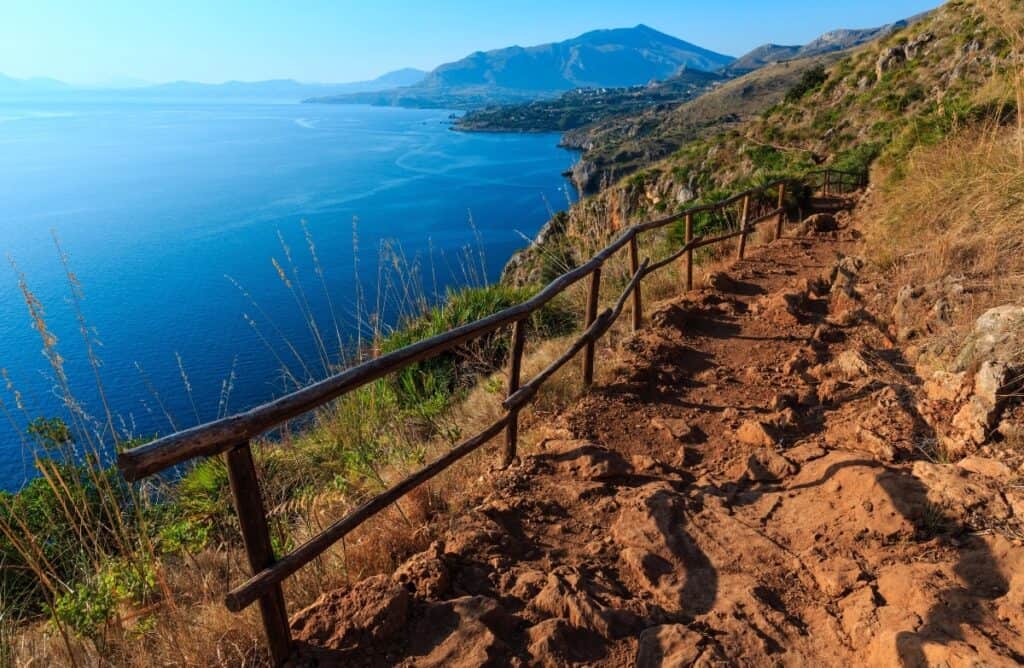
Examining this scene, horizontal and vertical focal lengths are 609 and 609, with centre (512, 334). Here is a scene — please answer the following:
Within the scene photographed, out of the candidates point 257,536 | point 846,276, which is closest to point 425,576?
point 257,536

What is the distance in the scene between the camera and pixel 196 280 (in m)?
26.3

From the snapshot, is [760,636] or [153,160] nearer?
[760,636]

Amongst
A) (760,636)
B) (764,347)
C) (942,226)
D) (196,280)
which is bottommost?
(196,280)

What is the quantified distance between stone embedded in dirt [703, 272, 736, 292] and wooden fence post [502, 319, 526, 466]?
13.8 ft

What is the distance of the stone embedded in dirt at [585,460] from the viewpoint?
358 cm

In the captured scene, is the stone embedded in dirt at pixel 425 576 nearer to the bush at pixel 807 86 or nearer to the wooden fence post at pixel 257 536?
the wooden fence post at pixel 257 536

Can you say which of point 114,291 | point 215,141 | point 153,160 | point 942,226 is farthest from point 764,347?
point 215,141

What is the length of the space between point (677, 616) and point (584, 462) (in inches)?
48.9

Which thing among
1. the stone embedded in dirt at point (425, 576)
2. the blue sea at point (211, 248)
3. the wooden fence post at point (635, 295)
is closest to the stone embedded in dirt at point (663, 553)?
the stone embedded in dirt at point (425, 576)

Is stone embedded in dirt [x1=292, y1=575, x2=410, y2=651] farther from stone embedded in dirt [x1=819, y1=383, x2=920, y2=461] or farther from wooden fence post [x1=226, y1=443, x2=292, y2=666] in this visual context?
stone embedded in dirt [x1=819, y1=383, x2=920, y2=461]

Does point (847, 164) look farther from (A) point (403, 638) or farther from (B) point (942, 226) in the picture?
(A) point (403, 638)

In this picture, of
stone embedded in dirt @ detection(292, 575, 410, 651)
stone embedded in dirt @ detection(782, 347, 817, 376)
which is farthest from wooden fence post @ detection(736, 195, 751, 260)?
stone embedded in dirt @ detection(292, 575, 410, 651)

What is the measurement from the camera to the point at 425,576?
2.59m

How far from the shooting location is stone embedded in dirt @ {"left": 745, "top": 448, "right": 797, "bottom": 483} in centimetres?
348
